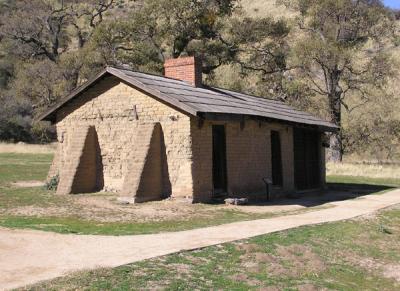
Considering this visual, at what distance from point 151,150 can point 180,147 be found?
0.83 meters

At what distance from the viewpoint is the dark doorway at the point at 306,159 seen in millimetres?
21394

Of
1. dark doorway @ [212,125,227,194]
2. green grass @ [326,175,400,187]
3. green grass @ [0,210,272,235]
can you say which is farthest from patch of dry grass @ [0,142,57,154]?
green grass @ [0,210,272,235]

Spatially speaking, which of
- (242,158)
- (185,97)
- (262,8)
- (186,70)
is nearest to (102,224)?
(185,97)

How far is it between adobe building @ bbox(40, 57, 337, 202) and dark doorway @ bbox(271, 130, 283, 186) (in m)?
0.04

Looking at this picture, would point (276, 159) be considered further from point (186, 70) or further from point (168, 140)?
point (168, 140)

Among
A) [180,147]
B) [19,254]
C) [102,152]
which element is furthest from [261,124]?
[19,254]

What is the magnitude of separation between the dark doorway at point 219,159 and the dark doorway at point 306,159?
17.3 ft

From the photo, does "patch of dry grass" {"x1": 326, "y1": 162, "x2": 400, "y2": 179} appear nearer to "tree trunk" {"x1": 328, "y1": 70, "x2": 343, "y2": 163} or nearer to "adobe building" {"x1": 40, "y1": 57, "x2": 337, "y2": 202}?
"tree trunk" {"x1": 328, "y1": 70, "x2": 343, "y2": 163}

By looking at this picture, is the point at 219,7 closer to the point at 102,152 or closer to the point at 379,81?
the point at 379,81

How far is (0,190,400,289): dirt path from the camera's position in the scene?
7.57 meters

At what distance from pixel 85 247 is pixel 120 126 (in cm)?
812

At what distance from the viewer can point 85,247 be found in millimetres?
9055

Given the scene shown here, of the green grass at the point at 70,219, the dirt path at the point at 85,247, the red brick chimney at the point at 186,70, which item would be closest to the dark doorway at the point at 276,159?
the red brick chimney at the point at 186,70

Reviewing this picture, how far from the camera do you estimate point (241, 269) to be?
8.66m
